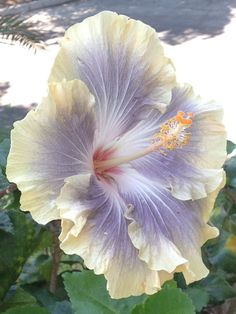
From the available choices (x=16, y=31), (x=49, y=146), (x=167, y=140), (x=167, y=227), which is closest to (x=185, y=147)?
(x=167, y=140)

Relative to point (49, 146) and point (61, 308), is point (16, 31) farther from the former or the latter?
point (49, 146)

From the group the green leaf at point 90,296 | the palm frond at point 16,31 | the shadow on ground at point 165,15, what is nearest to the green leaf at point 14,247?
the green leaf at point 90,296

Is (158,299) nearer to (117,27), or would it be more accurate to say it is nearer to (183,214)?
(183,214)

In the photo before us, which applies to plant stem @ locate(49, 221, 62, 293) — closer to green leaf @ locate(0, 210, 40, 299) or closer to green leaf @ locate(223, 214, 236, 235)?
green leaf @ locate(0, 210, 40, 299)

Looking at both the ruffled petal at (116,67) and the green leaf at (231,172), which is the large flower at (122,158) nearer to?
the ruffled petal at (116,67)

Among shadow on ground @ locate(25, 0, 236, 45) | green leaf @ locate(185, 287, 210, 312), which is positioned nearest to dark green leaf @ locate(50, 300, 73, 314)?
green leaf @ locate(185, 287, 210, 312)

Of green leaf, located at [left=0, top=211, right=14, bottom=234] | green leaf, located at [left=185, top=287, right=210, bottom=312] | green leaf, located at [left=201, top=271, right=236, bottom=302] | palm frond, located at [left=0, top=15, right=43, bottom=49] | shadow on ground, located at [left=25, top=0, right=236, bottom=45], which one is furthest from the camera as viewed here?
shadow on ground, located at [left=25, top=0, right=236, bottom=45]

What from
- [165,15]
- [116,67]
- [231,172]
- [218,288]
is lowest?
[165,15]
